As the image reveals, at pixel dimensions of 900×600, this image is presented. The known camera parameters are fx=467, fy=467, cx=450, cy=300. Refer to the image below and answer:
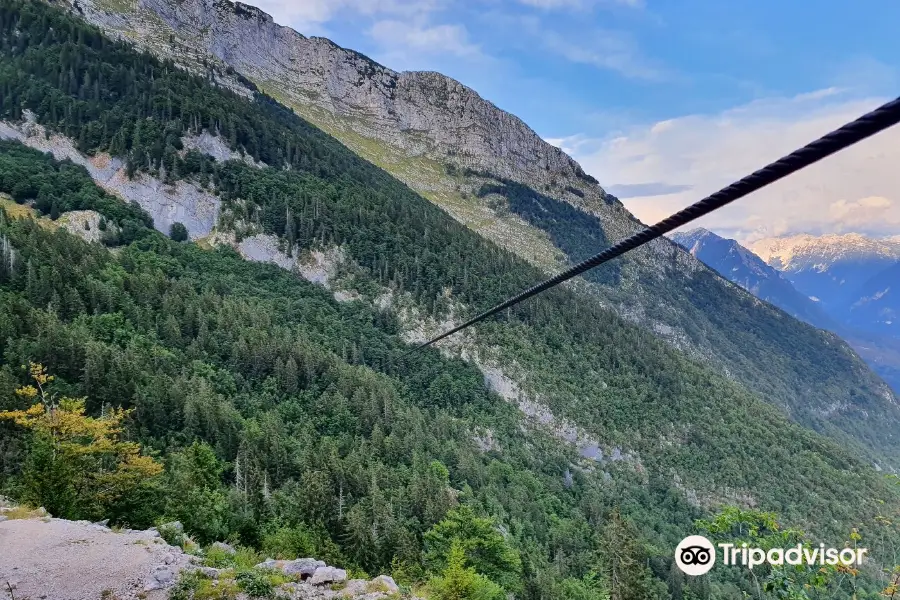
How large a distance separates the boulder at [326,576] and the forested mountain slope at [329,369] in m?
7.09

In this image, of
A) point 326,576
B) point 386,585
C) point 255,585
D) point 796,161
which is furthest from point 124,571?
point 796,161

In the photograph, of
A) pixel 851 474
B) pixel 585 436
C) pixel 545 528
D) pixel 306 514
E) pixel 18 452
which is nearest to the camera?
pixel 18 452

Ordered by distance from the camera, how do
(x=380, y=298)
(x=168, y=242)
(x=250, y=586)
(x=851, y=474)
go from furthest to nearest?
(x=851, y=474), (x=380, y=298), (x=168, y=242), (x=250, y=586)

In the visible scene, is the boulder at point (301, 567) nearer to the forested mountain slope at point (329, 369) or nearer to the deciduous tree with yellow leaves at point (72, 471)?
the forested mountain slope at point (329, 369)

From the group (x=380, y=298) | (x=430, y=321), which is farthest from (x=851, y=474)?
(x=380, y=298)

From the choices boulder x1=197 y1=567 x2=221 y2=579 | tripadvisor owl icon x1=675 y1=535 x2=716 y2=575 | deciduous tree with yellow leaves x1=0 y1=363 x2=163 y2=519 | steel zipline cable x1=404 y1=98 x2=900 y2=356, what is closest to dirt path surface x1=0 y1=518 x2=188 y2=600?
boulder x1=197 y1=567 x2=221 y2=579

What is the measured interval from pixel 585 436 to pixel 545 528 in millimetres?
33980

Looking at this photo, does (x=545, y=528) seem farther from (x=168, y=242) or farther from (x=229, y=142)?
(x=229, y=142)

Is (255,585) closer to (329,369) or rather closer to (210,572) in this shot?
(210,572)

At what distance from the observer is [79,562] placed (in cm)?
1070

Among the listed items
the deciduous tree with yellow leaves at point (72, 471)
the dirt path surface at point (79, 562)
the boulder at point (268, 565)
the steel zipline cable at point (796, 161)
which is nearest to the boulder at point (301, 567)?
the boulder at point (268, 565)

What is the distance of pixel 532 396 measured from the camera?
88188 mm

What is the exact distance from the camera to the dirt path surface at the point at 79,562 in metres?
9.85

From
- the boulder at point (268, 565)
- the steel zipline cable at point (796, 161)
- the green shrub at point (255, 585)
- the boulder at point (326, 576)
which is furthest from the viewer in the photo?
the boulder at point (268, 565)
